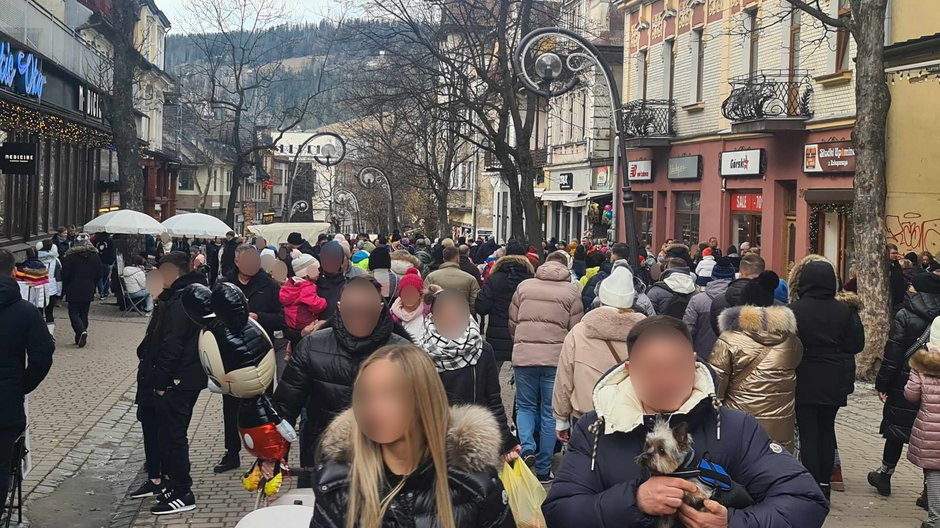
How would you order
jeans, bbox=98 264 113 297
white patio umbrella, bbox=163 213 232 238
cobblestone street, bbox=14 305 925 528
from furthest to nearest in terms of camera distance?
jeans, bbox=98 264 113 297 → white patio umbrella, bbox=163 213 232 238 → cobblestone street, bbox=14 305 925 528

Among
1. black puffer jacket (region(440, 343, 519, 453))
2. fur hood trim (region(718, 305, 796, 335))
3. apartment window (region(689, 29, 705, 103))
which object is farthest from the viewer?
apartment window (region(689, 29, 705, 103))

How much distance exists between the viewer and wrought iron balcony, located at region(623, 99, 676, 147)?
104ft

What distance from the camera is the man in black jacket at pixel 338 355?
5.43m

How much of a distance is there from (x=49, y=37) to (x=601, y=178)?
22045 mm

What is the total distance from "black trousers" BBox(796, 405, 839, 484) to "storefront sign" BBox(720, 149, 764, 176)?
18525 mm

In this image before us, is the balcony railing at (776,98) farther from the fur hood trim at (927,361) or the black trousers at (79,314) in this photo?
the fur hood trim at (927,361)

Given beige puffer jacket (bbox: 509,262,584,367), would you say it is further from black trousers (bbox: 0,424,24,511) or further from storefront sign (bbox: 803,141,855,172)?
storefront sign (bbox: 803,141,855,172)

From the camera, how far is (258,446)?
5.36 metres

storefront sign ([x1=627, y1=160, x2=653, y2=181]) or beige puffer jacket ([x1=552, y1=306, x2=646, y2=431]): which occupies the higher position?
storefront sign ([x1=627, y1=160, x2=653, y2=181])

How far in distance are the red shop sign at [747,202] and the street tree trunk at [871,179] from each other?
37.4 feet

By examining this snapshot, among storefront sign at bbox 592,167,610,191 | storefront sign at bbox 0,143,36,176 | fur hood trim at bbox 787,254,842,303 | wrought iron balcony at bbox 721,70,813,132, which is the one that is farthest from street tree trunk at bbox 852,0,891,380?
storefront sign at bbox 592,167,610,191

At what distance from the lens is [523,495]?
15.7 ft

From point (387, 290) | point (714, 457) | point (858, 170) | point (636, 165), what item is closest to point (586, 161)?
point (636, 165)

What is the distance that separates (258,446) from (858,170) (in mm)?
11059
